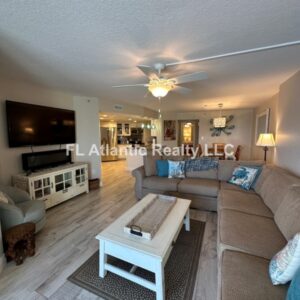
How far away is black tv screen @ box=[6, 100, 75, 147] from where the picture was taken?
9.82 ft

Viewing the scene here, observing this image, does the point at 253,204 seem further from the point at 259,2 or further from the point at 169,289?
the point at 259,2

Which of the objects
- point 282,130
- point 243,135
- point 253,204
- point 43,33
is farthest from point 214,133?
point 43,33

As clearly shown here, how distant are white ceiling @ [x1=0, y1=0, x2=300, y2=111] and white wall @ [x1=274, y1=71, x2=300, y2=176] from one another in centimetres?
34

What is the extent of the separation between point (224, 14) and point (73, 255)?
9.26 ft

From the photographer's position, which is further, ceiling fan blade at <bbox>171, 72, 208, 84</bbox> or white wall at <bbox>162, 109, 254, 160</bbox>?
white wall at <bbox>162, 109, 254, 160</bbox>

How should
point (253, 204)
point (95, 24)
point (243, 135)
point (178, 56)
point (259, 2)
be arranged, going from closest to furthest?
1. point (259, 2)
2. point (95, 24)
3. point (178, 56)
4. point (253, 204)
5. point (243, 135)

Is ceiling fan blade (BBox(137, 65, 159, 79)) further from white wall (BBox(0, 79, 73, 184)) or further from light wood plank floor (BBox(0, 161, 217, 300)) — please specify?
white wall (BBox(0, 79, 73, 184))

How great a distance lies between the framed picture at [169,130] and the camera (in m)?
8.04

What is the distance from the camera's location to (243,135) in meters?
7.10

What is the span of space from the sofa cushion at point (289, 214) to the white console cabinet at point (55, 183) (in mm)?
3480

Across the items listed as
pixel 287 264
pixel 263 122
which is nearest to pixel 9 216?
pixel 287 264

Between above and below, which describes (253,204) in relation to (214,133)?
below

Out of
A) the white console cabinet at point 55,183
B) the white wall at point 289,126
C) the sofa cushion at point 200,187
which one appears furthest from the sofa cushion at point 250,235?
the white console cabinet at point 55,183

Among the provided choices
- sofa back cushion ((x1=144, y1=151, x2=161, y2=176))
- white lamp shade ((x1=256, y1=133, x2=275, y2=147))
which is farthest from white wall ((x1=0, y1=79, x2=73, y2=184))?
white lamp shade ((x1=256, y1=133, x2=275, y2=147))
